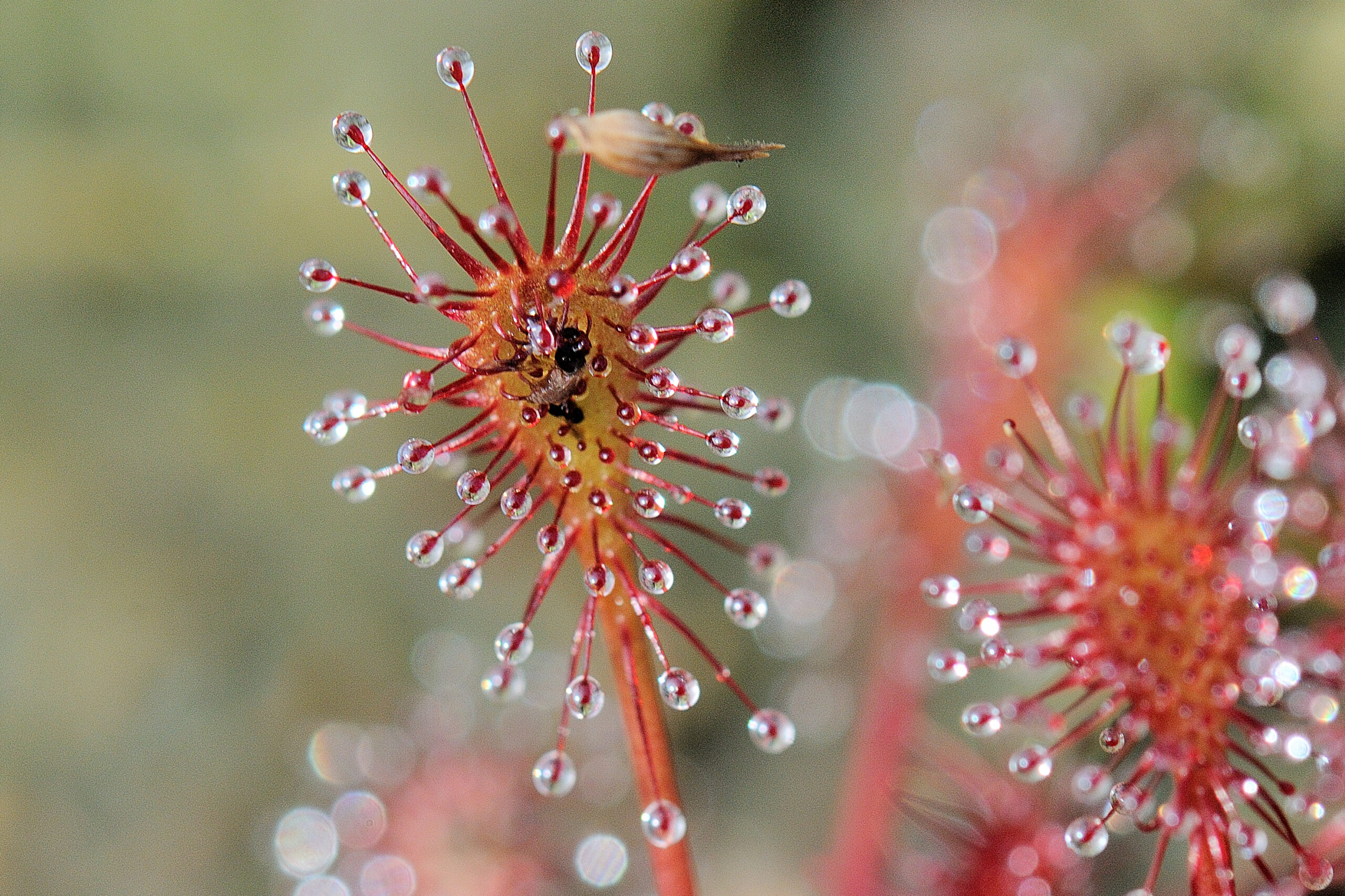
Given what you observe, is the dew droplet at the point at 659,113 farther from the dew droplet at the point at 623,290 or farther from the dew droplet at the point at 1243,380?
the dew droplet at the point at 1243,380

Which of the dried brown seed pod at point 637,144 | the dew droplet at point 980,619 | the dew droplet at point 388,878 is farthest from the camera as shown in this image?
the dew droplet at point 388,878

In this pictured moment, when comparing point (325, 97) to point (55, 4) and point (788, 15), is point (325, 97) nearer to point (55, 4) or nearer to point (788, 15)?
point (55, 4)

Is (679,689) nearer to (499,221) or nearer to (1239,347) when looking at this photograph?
(499,221)

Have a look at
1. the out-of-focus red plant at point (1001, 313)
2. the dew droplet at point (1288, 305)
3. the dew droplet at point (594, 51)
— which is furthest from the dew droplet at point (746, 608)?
the dew droplet at point (1288, 305)

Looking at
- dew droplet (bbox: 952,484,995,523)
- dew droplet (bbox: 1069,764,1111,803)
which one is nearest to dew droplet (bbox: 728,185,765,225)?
dew droplet (bbox: 952,484,995,523)

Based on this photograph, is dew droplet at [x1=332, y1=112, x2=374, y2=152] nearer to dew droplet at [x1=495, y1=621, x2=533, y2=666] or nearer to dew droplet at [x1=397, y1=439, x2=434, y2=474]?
dew droplet at [x1=397, y1=439, x2=434, y2=474]

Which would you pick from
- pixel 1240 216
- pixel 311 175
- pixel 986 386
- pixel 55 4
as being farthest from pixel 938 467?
pixel 55 4
